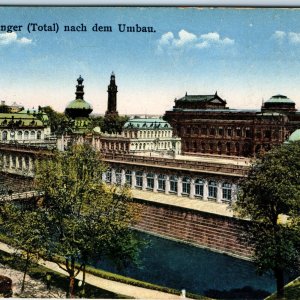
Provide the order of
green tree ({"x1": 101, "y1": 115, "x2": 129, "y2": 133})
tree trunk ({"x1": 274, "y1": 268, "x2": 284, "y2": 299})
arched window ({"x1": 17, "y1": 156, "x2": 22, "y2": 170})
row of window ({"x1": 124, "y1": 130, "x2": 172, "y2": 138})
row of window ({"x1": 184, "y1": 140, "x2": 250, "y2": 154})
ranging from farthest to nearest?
green tree ({"x1": 101, "y1": 115, "x2": 129, "y2": 133}), row of window ({"x1": 124, "y1": 130, "x2": 172, "y2": 138}), row of window ({"x1": 184, "y1": 140, "x2": 250, "y2": 154}), arched window ({"x1": 17, "y1": 156, "x2": 22, "y2": 170}), tree trunk ({"x1": 274, "y1": 268, "x2": 284, "y2": 299})

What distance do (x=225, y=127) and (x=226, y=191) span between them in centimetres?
1885

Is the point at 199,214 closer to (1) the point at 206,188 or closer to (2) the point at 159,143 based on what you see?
(1) the point at 206,188

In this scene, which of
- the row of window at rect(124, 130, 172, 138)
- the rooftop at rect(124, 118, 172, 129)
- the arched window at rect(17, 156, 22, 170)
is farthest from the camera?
the rooftop at rect(124, 118, 172, 129)

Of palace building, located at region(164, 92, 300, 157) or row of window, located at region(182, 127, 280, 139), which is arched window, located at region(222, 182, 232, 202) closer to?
palace building, located at region(164, 92, 300, 157)

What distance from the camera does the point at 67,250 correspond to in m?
19.2

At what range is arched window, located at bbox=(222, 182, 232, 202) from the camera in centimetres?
3131

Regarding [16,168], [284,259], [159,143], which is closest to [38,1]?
[284,259]

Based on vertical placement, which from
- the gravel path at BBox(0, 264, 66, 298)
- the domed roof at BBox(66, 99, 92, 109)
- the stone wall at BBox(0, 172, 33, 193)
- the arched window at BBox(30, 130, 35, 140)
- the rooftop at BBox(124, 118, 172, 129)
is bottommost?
the gravel path at BBox(0, 264, 66, 298)

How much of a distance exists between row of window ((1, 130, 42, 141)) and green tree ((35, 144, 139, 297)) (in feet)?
77.0

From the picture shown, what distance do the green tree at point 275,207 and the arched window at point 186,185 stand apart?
427 inches

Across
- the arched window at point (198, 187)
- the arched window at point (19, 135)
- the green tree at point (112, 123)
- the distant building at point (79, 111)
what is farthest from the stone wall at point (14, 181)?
the green tree at point (112, 123)

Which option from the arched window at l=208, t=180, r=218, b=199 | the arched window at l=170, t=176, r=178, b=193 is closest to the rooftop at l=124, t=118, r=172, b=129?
the arched window at l=170, t=176, r=178, b=193

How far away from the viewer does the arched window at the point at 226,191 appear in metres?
31.3

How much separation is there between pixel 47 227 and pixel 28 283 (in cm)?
298
